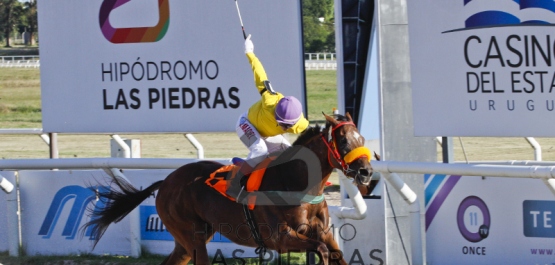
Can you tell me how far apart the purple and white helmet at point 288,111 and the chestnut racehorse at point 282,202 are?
0.20 meters

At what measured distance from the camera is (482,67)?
5984 mm

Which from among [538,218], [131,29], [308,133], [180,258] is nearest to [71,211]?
[131,29]

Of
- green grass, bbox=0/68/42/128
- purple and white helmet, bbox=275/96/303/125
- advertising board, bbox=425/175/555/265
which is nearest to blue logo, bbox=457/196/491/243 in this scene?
advertising board, bbox=425/175/555/265

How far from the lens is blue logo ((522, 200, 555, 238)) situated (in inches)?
223

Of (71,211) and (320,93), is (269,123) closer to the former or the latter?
(71,211)

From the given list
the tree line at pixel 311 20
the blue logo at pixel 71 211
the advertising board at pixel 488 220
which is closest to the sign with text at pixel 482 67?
the advertising board at pixel 488 220

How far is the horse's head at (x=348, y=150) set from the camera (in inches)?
192

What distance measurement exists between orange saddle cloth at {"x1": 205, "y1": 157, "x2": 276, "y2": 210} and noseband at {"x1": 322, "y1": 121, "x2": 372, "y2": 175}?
507 millimetres

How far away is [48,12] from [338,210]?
373cm

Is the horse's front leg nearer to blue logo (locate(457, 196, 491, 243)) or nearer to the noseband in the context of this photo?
the noseband

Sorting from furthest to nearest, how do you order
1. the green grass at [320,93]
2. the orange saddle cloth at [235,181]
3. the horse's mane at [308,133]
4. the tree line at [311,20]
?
the green grass at [320,93]
the tree line at [311,20]
the orange saddle cloth at [235,181]
the horse's mane at [308,133]

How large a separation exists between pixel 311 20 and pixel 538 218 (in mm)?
14910

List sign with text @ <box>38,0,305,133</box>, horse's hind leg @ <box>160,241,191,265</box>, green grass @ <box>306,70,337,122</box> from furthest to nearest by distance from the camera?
green grass @ <box>306,70,337,122</box> < sign with text @ <box>38,0,305,133</box> < horse's hind leg @ <box>160,241,191,265</box>

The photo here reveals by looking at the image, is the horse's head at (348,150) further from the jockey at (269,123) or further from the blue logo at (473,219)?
the blue logo at (473,219)
